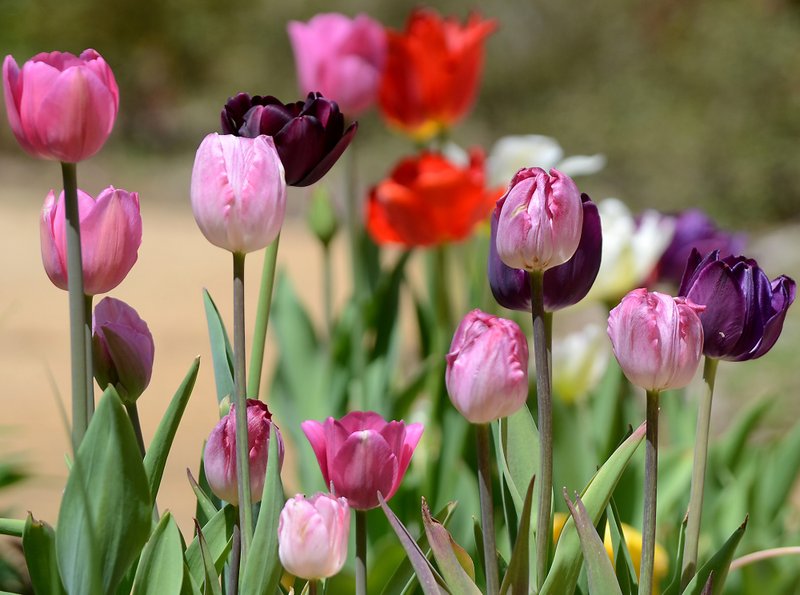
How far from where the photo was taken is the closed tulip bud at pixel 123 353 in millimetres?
689

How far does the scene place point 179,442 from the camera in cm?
342

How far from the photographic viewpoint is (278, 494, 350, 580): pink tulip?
22.4 inches

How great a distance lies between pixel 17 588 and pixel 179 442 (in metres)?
2.28

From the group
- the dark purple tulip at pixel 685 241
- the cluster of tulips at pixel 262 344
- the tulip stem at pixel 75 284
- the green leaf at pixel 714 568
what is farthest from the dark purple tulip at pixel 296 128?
the dark purple tulip at pixel 685 241

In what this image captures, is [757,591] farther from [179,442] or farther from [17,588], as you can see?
[179,442]

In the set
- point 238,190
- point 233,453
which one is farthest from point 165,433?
point 238,190

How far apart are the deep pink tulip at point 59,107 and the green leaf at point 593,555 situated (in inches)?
12.9

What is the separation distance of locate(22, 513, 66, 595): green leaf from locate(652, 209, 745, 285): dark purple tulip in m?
0.98

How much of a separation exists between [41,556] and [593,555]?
0.32 m

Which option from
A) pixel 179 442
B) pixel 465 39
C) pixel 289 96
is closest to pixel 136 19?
pixel 289 96

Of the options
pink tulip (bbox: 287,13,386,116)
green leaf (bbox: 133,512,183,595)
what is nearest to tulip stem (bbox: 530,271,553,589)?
green leaf (bbox: 133,512,183,595)

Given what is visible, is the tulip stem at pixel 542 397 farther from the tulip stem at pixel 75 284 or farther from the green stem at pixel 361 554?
the tulip stem at pixel 75 284

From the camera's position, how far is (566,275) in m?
0.65

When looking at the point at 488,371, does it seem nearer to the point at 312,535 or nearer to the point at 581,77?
the point at 312,535
